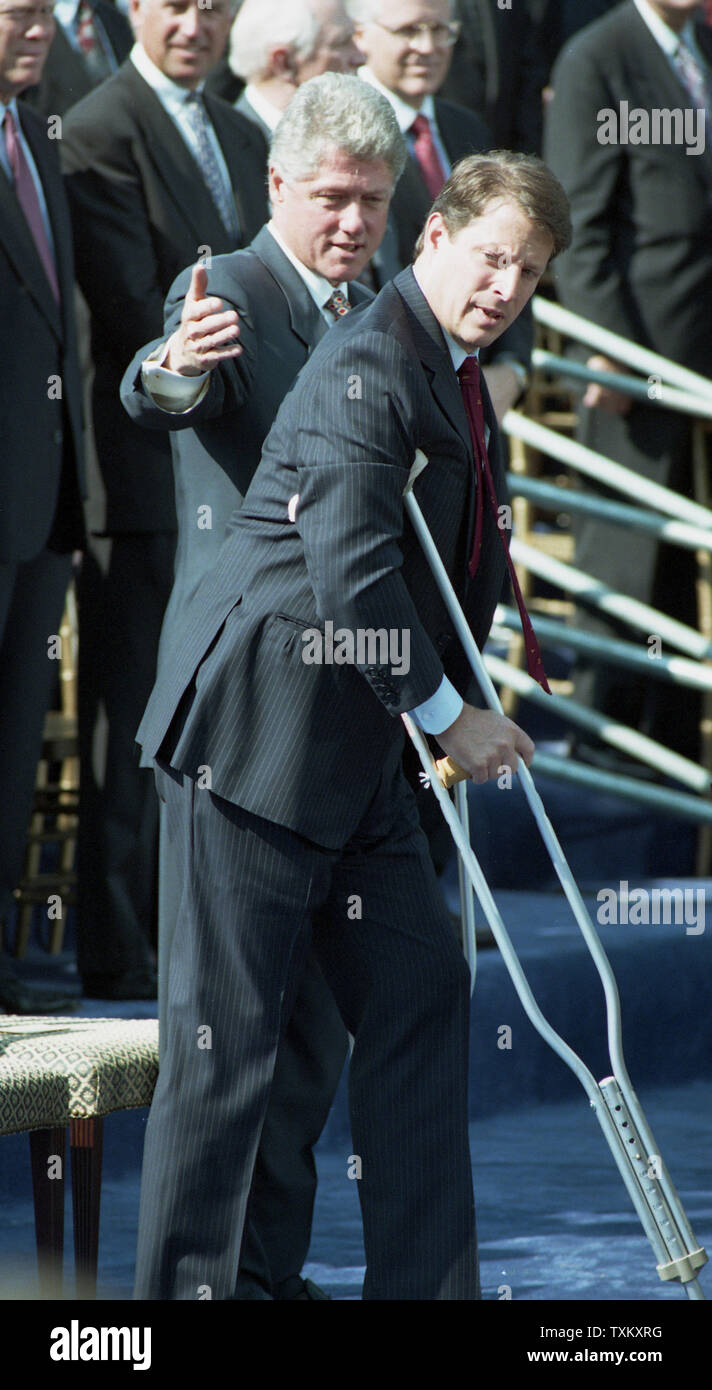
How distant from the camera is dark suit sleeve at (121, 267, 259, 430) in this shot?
2.99 metres

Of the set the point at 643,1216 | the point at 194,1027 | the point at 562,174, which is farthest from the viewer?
the point at 562,174

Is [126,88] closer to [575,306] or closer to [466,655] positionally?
[575,306]

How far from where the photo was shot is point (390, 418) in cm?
262

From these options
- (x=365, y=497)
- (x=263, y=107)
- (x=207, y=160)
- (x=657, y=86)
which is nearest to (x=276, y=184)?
(x=365, y=497)

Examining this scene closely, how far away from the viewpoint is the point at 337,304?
10.7ft

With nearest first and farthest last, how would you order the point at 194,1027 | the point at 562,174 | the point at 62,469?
1. the point at 194,1027
2. the point at 62,469
3. the point at 562,174

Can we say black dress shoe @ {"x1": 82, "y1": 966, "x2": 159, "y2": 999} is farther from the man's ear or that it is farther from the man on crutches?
the man's ear

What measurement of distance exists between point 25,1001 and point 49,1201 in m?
1.06

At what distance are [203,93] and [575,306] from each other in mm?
1543

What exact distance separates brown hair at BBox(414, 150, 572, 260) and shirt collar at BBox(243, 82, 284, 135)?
6.66 feet

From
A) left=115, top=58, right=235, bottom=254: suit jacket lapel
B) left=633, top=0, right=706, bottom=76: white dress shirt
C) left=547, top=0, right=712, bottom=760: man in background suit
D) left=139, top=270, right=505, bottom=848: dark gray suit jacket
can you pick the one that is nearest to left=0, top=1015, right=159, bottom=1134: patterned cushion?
left=139, top=270, right=505, bottom=848: dark gray suit jacket

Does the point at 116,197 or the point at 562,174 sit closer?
the point at 116,197
